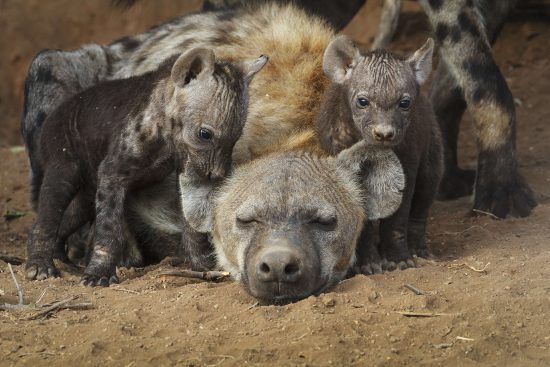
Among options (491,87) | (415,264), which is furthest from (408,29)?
(415,264)

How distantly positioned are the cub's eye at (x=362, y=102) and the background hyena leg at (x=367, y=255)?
56 cm

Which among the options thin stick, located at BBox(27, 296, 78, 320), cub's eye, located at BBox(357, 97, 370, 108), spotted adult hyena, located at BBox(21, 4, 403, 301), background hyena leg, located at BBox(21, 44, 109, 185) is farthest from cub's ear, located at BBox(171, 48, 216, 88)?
background hyena leg, located at BBox(21, 44, 109, 185)

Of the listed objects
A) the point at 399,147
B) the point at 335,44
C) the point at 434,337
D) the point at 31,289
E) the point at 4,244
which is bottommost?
the point at 4,244

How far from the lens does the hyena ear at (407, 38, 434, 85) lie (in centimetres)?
532

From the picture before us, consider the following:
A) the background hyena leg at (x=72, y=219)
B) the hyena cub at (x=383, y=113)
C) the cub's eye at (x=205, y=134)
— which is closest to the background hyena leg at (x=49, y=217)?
the background hyena leg at (x=72, y=219)

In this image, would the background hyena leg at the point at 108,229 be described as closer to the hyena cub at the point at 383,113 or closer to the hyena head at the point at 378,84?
the hyena cub at the point at 383,113

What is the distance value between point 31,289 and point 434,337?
6.63 feet

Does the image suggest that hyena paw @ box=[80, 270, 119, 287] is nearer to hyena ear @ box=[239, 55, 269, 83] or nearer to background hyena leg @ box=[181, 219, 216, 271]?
background hyena leg @ box=[181, 219, 216, 271]

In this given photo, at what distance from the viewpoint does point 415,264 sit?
5281 mm

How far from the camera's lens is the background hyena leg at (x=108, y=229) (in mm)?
5277

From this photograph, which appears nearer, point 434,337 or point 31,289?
point 434,337

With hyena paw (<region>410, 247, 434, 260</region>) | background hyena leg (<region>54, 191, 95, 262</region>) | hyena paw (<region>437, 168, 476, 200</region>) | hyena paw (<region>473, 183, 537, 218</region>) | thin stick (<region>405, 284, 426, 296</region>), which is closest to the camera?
thin stick (<region>405, 284, 426, 296</region>)

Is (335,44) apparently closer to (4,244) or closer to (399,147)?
(399,147)

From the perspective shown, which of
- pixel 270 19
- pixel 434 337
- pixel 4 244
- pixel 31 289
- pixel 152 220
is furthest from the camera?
pixel 4 244
